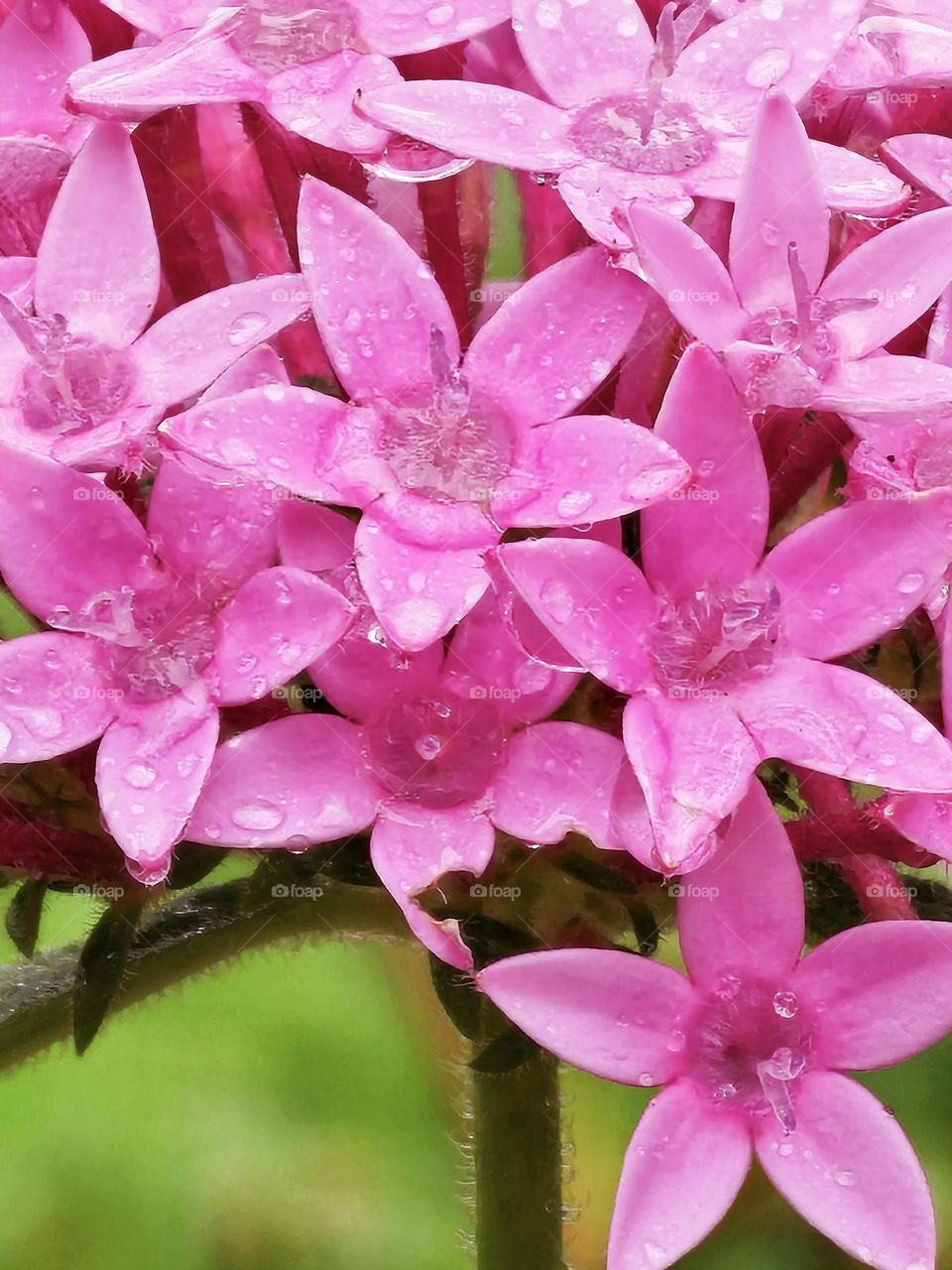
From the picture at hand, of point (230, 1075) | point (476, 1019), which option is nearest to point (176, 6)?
point (476, 1019)

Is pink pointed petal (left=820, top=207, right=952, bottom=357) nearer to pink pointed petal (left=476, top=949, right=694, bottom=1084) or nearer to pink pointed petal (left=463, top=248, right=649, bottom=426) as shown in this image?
pink pointed petal (left=463, top=248, right=649, bottom=426)

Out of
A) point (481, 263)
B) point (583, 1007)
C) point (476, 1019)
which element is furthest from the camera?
point (481, 263)

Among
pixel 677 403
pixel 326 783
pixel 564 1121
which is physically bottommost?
pixel 564 1121

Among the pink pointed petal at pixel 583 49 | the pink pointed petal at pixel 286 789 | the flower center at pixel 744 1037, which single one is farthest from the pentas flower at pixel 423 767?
the pink pointed petal at pixel 583 49

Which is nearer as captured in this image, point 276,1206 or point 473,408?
Result: point 473,408

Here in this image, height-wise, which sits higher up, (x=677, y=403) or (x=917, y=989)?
(x=677, y=403)

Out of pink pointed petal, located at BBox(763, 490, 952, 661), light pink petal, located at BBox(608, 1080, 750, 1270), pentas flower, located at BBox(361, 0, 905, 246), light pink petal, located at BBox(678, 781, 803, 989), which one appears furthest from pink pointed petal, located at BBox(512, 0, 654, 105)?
light pink petal, located at BBox(608, 1080, 750, 1270)

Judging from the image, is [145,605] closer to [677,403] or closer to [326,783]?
[326,783]
